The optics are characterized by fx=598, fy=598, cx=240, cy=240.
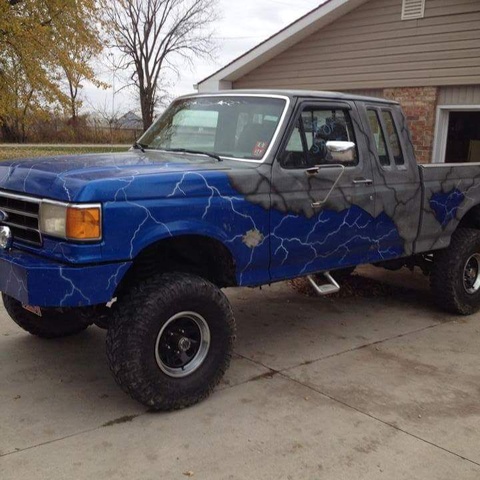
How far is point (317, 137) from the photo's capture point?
462 centimetres

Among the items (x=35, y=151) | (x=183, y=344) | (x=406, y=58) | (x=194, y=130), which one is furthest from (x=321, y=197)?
(x=35, y=151)

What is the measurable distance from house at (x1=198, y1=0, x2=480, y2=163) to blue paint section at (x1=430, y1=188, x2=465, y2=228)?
12.3 ft

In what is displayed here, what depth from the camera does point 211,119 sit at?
4789 millimetres

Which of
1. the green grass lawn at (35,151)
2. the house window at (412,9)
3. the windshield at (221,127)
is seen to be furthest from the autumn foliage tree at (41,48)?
the windshield at (221,127)

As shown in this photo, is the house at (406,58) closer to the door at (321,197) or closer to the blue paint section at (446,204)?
the blue paint section at (446,204)

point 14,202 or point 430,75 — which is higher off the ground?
point 430,75

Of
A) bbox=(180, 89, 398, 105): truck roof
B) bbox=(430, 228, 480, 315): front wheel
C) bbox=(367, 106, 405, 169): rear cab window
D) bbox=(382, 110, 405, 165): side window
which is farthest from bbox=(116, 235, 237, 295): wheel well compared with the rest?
bbox=(430, 228, 480, 315): front wheel

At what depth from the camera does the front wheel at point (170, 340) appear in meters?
3.57

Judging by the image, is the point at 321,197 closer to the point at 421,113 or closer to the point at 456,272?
the point at 456,272

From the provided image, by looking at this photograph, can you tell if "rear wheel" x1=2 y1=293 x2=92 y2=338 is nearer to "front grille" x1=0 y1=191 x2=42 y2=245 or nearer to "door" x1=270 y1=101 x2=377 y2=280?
"front grille" x1=0 y1=191 x2=42 y2=245

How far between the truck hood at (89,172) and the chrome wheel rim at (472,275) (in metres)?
3.19

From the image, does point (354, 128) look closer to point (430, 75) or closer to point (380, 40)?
point (430, 75)

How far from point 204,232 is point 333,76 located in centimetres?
795

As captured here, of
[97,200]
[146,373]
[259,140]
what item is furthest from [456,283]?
[97,200]
